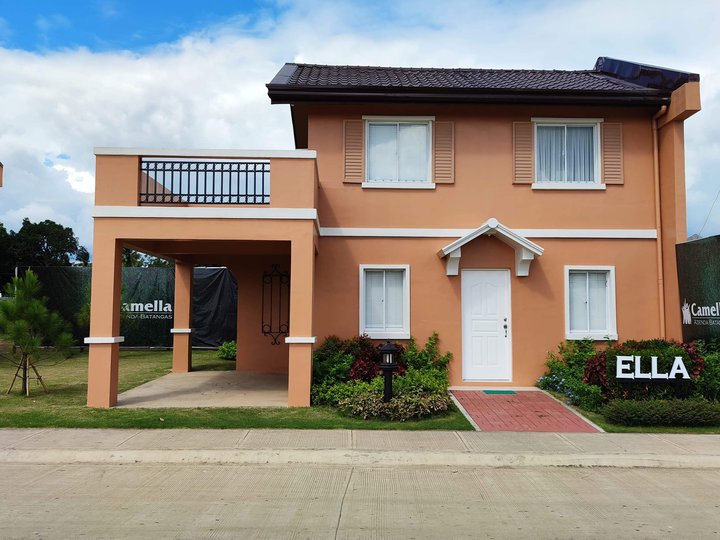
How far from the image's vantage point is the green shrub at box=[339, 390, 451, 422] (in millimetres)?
8906

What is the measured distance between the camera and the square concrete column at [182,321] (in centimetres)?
1502

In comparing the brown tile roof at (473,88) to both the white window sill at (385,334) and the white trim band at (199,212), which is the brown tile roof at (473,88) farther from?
the white window sill at (385,334)

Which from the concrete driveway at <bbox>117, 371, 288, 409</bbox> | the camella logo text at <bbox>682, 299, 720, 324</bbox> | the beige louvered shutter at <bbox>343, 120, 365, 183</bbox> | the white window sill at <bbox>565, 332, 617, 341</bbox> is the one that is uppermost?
the beige louvered shutter at <bbox>343, 120, 365, 183</bbox>

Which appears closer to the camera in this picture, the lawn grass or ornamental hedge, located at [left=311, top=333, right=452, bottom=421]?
the lawn grass

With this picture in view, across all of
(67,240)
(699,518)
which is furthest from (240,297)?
(67,240)

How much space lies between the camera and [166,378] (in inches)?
537

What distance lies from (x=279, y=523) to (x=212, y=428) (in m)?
3.60

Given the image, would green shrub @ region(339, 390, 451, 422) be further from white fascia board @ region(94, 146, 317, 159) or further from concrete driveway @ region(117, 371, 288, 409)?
white fascia board @ region(94, 146, 317, 159)

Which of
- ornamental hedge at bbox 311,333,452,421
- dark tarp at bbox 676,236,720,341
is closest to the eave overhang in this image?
dark tarp at bbox 676,236,720,341

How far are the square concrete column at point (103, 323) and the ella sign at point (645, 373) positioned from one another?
26.2 feet

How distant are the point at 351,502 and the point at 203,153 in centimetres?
657

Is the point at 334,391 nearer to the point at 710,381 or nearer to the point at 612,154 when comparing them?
the point at 710,381

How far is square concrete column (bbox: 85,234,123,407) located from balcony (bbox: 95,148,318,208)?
2.67ft

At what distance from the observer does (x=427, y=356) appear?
11258mm
